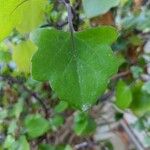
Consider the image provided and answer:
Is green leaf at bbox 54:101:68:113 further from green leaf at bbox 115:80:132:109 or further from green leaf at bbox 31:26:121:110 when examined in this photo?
green leaf at bbox 31:26:121:110

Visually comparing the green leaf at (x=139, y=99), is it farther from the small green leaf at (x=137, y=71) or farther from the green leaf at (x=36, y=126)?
the green leaf at (x=36, y=126)

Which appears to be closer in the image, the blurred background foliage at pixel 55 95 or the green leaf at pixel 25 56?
the green leaf at pixel 25 56

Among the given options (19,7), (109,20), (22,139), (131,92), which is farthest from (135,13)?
(19,7)

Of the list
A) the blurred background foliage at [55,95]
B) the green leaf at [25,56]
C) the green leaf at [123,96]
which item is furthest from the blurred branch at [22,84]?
the green leaf at [25,56]

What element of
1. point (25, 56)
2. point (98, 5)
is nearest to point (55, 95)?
point (25, 56)

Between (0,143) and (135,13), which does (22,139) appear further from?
(135,13)

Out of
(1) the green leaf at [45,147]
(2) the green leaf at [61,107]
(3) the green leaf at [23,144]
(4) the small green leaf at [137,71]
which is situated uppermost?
(4) the small green leaf at [137,71]

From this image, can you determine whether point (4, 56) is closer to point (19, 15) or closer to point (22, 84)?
point (22, 84)
